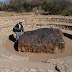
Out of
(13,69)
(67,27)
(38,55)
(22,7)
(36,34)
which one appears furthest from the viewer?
(22,7)

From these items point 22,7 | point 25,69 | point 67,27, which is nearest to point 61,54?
point 25,69

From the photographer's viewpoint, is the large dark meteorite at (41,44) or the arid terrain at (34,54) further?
the large dark meteorite at (41,44)

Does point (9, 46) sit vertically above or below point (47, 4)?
below

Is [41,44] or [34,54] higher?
[41,44]

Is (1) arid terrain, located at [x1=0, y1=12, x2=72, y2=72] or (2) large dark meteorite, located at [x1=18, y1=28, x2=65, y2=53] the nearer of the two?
(1) arid terrain, located at [x1=0, y1=12, x2=72, y2=72]

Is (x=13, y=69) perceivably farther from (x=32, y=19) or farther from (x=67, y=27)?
(x=32, y=19)

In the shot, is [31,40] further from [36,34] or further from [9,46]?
[9,46]

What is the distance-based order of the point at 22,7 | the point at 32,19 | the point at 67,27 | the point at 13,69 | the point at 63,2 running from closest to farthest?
the point at 13,69, the point at 67,27, the point at 32,19, the point at 63,2, the point at 22,7

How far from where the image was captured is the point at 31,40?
655cm

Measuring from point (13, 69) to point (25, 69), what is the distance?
0.39 meters

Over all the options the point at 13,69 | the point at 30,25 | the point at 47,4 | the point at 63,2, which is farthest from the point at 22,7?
the point at 13,69

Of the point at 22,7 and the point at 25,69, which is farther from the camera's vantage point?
the point at 22,7

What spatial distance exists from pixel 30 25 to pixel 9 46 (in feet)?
13.6

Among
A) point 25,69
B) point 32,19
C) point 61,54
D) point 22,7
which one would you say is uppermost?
point 22,7
